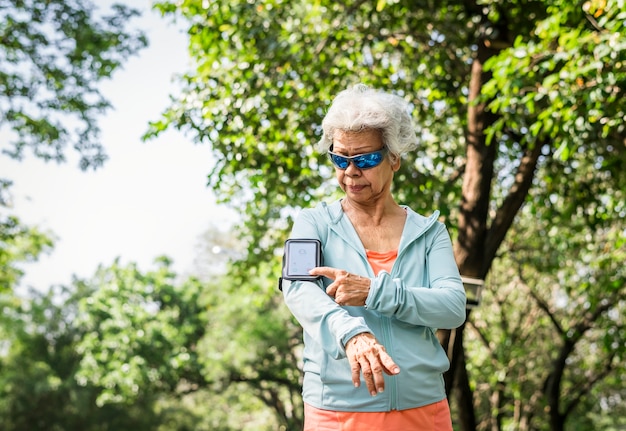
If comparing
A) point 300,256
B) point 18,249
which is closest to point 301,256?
point 300,256

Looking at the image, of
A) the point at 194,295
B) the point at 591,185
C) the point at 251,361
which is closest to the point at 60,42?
the point at 591,185

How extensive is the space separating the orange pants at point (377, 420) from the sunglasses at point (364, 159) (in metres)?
0.76

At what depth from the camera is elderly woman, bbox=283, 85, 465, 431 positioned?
211cm

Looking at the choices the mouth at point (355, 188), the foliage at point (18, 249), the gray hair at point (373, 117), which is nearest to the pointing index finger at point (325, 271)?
the mouth at point (355, 188)

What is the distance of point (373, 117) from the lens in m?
2.33

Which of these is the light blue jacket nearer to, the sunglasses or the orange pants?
the orange pants

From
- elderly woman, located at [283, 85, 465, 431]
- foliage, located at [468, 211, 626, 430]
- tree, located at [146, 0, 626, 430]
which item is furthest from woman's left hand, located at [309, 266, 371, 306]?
foliage, located at [468, 211, 626, 430]

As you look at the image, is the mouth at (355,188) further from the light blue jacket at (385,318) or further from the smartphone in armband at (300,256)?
the smartphone in armband at (300,256)

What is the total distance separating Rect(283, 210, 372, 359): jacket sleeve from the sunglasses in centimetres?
40

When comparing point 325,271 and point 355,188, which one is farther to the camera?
point 355,188

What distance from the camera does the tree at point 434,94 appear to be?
5.87 metres

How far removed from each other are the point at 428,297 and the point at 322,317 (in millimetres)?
317

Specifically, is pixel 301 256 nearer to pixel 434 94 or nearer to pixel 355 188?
pixel 355 188

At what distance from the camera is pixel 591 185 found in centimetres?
873
